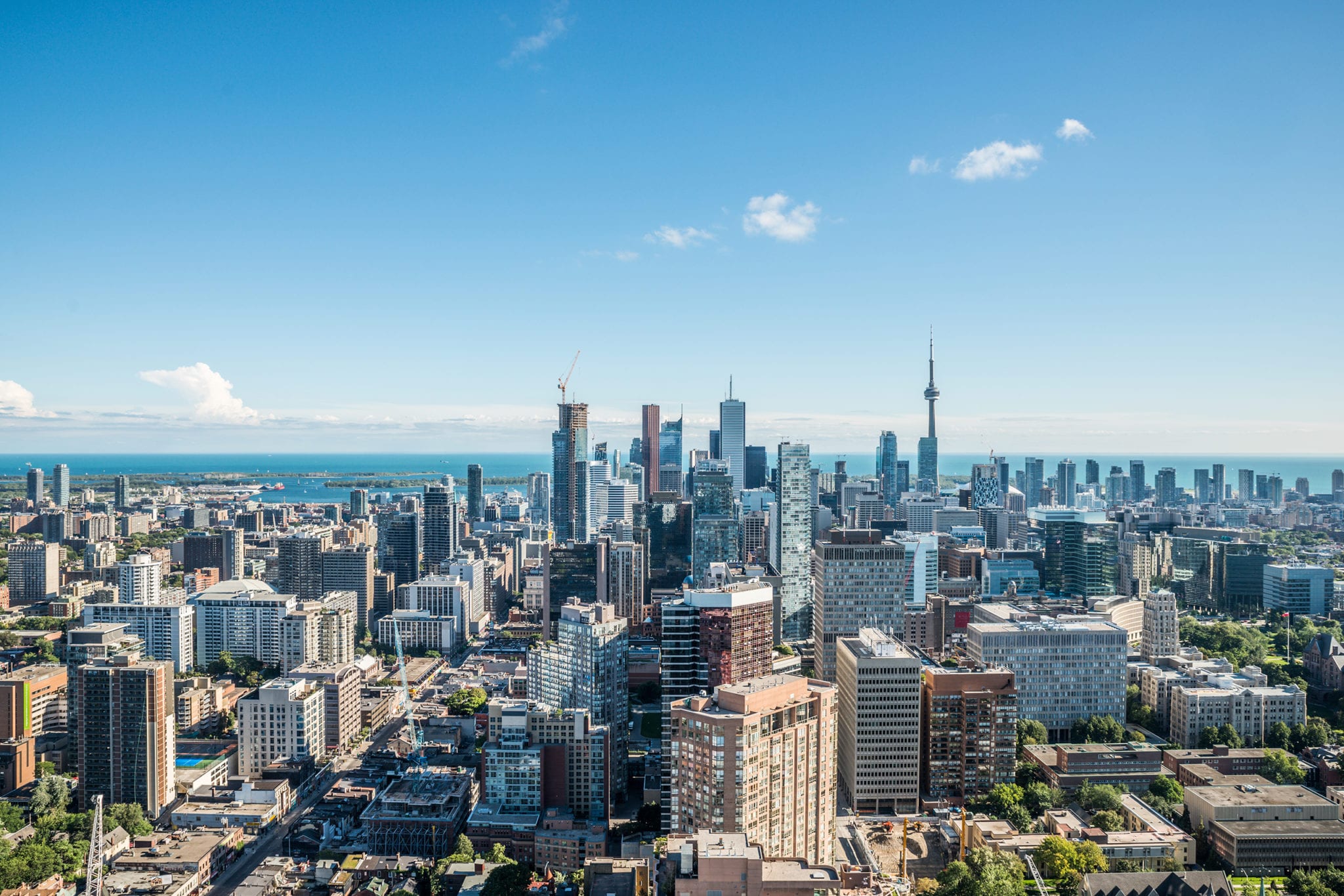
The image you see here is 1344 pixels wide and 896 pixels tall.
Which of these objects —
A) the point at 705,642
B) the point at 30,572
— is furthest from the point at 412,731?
the point at 30,572

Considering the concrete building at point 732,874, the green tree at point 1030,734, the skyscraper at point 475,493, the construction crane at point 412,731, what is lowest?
the construction crane at point 412,731

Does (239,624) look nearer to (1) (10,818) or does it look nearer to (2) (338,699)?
(2) (338,699)

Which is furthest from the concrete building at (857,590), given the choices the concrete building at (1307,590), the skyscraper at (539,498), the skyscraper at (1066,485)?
the skyscraper at (1066,485)

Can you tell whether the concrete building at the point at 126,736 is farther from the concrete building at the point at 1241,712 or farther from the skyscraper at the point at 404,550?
the skyscraper at the point at 404,550

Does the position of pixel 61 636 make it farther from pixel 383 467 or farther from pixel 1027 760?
pixel 383 467

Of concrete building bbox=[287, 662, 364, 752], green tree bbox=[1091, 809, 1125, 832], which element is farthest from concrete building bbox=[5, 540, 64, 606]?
green tree bbox=[1091, 809, 1125, 832]

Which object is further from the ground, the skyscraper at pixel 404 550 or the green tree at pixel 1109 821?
the skyscraper at pixel 404 550

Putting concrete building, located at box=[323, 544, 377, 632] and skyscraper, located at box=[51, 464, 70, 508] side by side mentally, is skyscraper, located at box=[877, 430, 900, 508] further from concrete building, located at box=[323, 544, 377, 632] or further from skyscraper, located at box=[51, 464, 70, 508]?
skyscraper, located at box=[51, 464, 70, 508]
